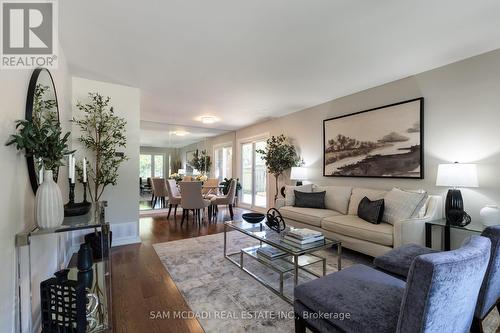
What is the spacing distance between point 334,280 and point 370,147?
275 centimetres

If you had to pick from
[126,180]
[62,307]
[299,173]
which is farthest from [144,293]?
[299,173]

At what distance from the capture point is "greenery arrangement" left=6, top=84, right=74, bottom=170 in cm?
A: 128

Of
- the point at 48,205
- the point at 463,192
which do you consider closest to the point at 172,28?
the point at 48,205

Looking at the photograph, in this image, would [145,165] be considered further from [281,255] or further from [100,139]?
[281,255]

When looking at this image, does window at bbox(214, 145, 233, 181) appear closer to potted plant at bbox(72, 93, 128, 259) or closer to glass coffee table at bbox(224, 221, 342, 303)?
potted plant at bbox(72, 93, 128, 259)

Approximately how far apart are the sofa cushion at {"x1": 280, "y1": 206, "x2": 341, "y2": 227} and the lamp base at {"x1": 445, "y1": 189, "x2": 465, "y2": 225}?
4.35 ft

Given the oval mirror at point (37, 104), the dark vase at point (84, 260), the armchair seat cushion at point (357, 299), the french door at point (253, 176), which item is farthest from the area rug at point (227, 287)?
the french door at point (253, 176)

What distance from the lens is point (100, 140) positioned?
3.21 metres

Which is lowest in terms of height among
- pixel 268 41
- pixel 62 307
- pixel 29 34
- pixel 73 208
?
pixel 62 307

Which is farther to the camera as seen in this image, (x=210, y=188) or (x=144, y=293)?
(x=210, y=188)

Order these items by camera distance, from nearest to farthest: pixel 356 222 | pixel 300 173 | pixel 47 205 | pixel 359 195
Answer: pixel 47 205, pixel 356 222, pixel 359 195, pixel 300 173

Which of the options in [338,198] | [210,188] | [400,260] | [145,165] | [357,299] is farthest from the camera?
[210,188]

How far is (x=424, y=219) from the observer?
2.55 metres

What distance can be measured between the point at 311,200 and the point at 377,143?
136 centimetres
